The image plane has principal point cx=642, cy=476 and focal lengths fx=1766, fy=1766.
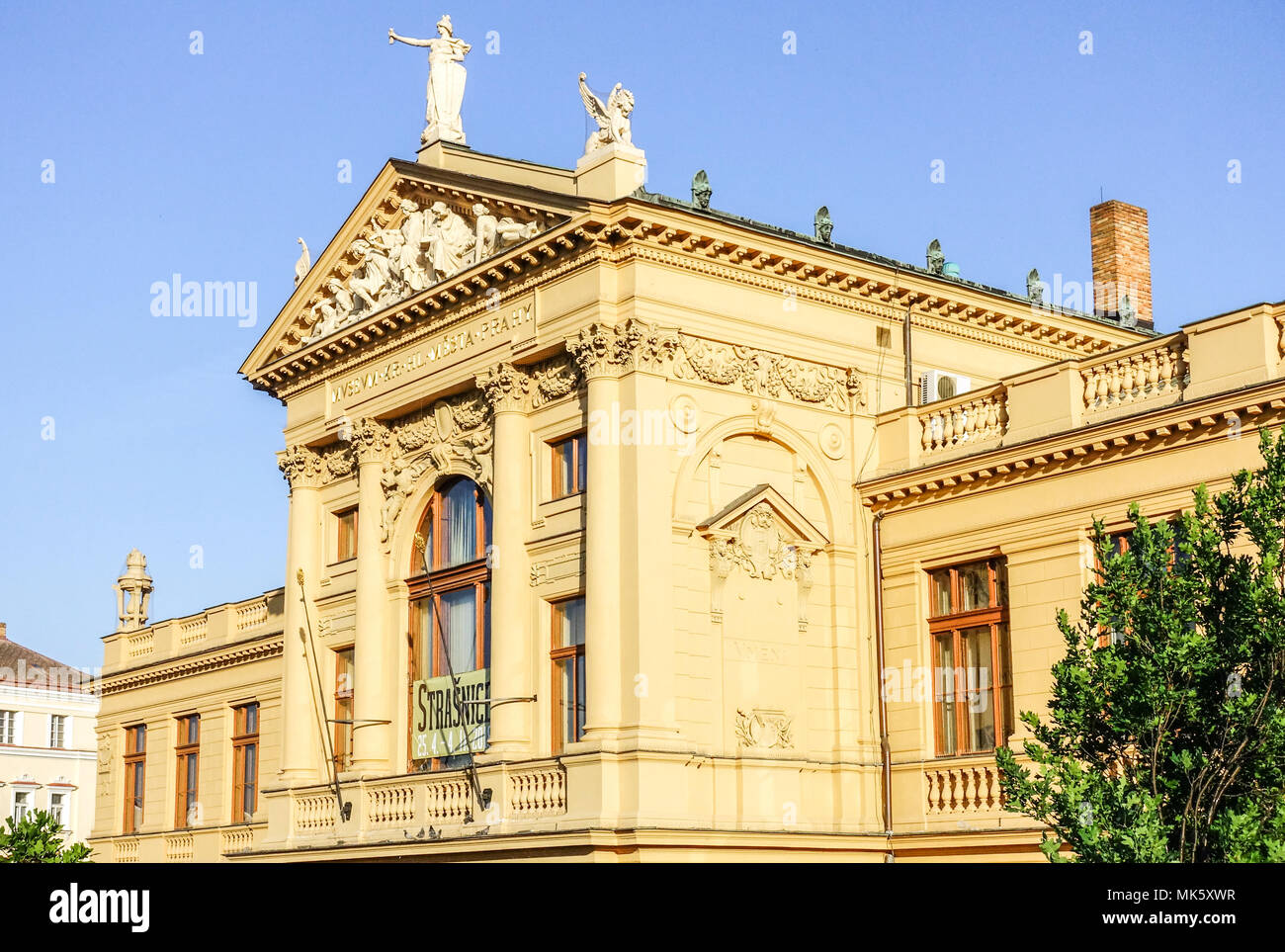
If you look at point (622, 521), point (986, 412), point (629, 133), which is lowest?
point (622, 521)

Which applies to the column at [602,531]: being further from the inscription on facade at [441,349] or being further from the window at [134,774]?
the window at [134,774]

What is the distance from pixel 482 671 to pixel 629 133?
8.75 meters

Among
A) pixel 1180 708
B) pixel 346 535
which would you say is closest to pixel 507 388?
pixel 346 535

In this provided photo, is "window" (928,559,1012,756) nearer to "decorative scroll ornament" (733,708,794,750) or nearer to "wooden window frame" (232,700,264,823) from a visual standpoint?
"decorative scroll ornament" (733,708,794,750)

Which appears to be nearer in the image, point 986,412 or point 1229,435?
point 1229,435

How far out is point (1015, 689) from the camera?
25.2 m

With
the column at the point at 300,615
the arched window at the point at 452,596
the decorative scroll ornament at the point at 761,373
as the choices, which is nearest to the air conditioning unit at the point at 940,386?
the decorative scroll ornament at the point at 761,373

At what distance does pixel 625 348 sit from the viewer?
25891mm

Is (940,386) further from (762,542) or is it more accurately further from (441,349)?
(441,349)

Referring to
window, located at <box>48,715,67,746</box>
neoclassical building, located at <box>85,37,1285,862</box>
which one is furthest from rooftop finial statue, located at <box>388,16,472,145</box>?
window, located at <box>48,715,67,746</box>

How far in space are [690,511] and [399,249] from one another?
8053 millimetres

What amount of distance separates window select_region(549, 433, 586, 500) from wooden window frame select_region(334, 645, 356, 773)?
236 inches
